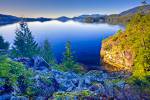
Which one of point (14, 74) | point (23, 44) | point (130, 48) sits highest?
point (14, 74)

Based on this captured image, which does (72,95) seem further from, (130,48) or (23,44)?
(130,48)

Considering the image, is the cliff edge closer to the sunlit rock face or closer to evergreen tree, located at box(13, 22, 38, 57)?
the sunlit rock face

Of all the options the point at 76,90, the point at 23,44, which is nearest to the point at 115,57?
the point at 23,44

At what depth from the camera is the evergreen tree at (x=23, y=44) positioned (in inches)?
3083

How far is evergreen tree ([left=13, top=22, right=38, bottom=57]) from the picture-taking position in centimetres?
7831

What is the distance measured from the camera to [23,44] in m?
79.6

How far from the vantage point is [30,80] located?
83.8 feet

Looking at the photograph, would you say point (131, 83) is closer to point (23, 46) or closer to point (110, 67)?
point (23, 46)

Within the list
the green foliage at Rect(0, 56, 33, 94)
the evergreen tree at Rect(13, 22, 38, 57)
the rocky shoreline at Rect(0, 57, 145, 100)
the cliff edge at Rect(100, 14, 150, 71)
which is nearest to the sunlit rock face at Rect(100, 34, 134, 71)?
the cliff edge at Rect(100, 14, 150, 71)

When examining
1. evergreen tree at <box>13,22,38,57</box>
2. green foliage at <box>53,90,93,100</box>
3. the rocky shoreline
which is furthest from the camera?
evergreen tree at <box>13,22,38,57</box>

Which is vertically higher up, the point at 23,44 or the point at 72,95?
the point at 72,95

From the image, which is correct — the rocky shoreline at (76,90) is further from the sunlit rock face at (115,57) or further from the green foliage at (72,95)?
the sunlit rock face at (115,57)

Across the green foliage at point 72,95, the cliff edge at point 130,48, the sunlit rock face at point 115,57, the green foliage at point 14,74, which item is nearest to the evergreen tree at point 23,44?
the cliff edge at point 130,48

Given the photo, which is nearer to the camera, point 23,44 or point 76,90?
point 76,90
